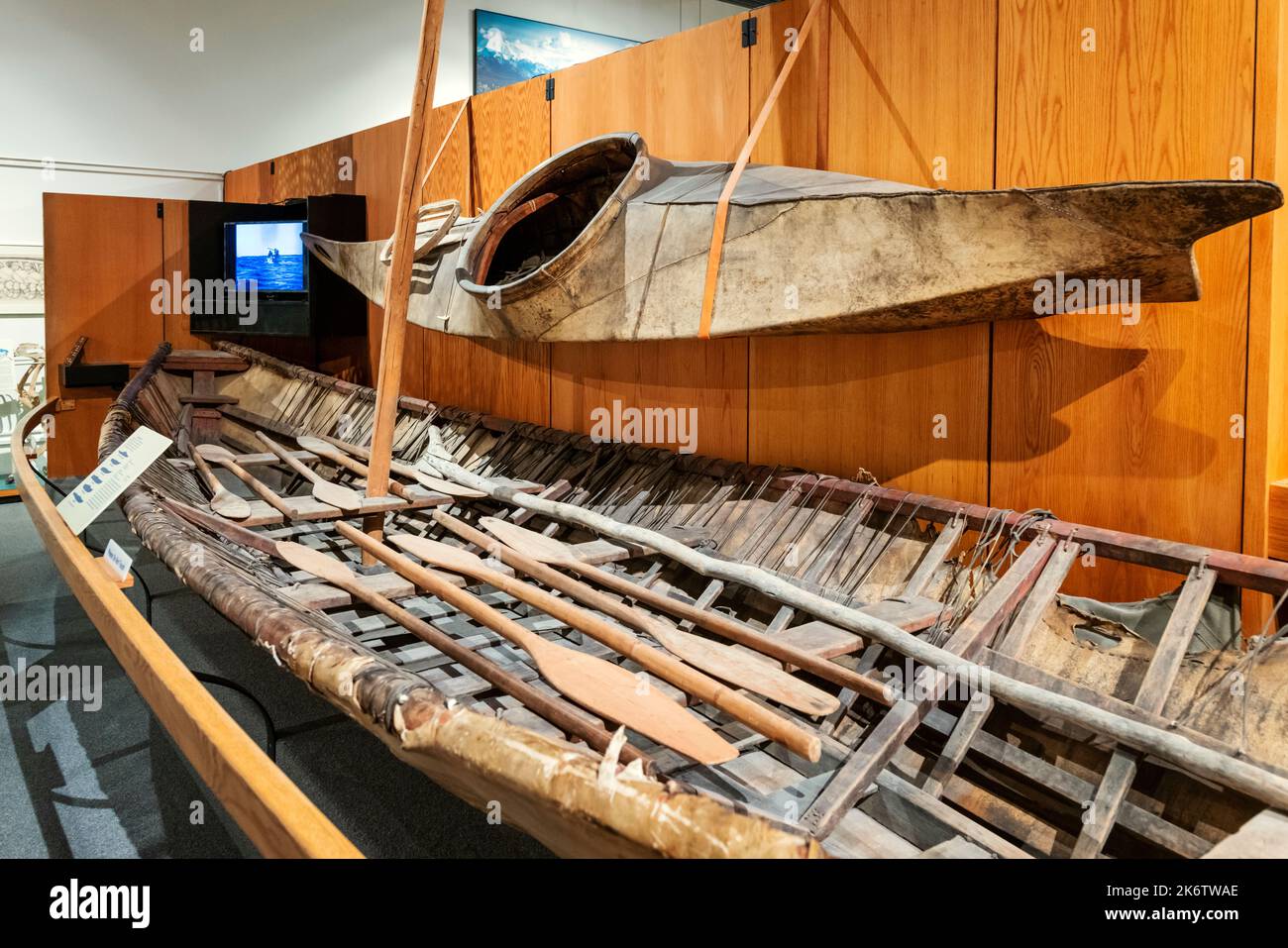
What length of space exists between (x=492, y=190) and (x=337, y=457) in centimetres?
172

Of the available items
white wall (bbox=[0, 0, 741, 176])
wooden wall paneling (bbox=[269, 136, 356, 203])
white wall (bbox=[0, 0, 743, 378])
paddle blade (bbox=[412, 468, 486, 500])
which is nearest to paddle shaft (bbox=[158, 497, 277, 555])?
paddle blade (bbox=[412, 468, 486, 500])

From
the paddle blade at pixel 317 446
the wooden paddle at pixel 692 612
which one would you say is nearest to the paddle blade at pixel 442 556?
the wooden paddle at pixel 692 612

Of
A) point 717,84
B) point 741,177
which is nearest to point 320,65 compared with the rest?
point 717,84

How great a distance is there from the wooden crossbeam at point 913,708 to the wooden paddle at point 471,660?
0.39 meters

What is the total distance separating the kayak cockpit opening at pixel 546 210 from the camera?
143 inches

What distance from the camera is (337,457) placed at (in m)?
4.25

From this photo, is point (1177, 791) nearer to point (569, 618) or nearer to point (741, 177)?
point (569, 618)

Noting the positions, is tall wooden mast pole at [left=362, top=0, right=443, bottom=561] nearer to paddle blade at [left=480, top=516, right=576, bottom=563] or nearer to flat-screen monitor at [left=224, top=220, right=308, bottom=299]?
paddle blade at [left=480, top=516, right=576, bottom=563]

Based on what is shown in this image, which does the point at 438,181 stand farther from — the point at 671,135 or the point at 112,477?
the point at 112,477

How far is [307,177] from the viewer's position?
6695 millimetres

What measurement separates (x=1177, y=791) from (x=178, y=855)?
2343 mm

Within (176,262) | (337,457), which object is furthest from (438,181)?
(176,262)

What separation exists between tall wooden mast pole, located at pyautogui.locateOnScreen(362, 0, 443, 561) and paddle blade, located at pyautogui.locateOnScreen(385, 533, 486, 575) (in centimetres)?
44
